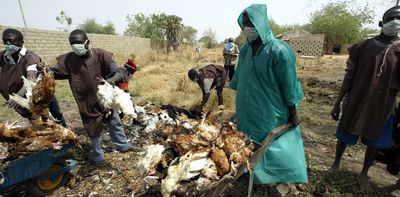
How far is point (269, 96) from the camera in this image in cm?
235

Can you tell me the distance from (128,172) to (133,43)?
2134 centimetres

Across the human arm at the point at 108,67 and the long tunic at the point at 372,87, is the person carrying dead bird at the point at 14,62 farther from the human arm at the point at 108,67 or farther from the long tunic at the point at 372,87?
the long tunic at the point at 372,87

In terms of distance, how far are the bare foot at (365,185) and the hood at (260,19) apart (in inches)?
81.0

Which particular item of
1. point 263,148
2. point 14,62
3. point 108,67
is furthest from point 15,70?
point 263,148

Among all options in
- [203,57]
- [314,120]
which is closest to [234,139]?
[314,120]

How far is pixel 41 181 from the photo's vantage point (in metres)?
3.22

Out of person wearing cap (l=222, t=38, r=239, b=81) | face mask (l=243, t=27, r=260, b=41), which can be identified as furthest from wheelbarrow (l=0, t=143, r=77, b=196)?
person wearing cap (l=222, t=38, r=239, b=81)

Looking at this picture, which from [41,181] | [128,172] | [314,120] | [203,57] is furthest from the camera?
[203,57]

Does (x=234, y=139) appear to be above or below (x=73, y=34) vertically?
below

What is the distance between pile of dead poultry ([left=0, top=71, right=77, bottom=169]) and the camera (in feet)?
8.88

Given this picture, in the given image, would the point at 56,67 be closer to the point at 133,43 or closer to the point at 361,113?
the point at 361,113

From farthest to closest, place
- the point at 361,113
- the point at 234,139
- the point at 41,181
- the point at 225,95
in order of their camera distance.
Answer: the point at 225,95 < the point at 41,181 < the point at 361,113 < the point at 234,139

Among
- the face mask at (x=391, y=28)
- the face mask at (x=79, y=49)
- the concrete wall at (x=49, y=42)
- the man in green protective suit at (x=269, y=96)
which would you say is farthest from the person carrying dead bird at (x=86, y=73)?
the concrete wall at (x=49, y=42)

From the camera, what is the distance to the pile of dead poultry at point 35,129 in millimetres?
2707
